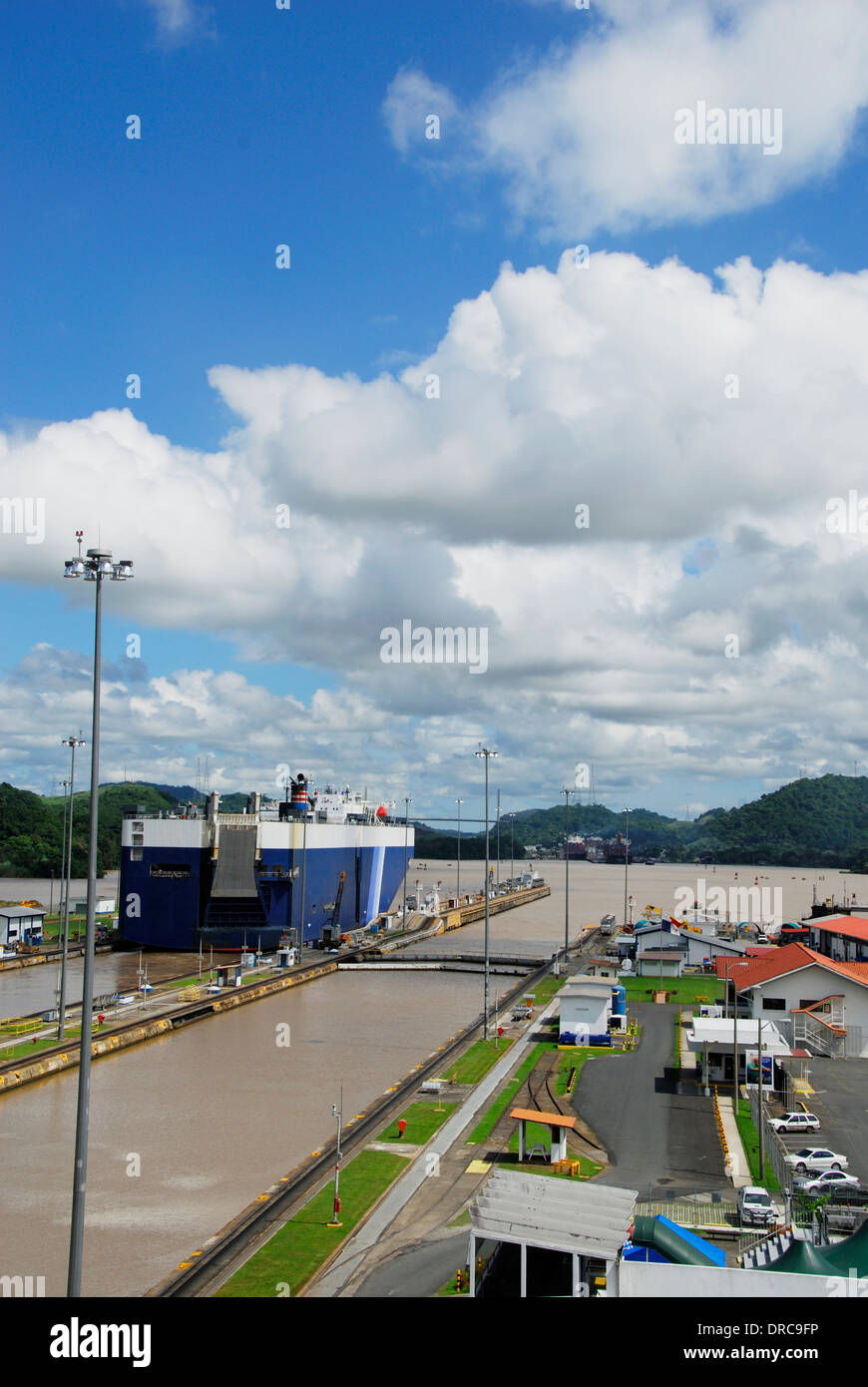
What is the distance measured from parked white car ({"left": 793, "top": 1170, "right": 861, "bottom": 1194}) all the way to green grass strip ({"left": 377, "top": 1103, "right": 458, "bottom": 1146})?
382 inches

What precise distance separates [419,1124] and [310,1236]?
9729mm

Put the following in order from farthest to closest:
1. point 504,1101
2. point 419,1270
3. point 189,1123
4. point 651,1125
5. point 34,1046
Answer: point 34,1046
point 504,1101
point 189,1123
point 651,1125
point 419,1270

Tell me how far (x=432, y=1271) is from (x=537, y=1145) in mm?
9064

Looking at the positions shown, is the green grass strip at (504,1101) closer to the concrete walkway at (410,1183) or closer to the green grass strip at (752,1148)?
the concrete walkway at (410,1183)

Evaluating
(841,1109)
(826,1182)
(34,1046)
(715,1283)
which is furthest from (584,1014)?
(715,1283)

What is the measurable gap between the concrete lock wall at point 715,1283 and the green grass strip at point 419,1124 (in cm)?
1558

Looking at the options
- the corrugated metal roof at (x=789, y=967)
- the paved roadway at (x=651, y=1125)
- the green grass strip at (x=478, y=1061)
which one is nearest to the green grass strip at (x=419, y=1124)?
the green grass strip at (x=478, y=1061)

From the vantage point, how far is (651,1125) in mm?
30453

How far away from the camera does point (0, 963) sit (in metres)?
67.5

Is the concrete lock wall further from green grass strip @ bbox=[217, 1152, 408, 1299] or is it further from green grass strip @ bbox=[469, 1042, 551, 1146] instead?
green grass strip @ bbox=[469, 1042, 551, 1146]

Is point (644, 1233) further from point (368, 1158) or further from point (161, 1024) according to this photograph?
point (161, 1024)

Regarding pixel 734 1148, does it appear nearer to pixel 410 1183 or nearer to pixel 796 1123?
pixel 796 1123

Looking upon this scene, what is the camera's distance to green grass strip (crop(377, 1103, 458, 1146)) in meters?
28.7
